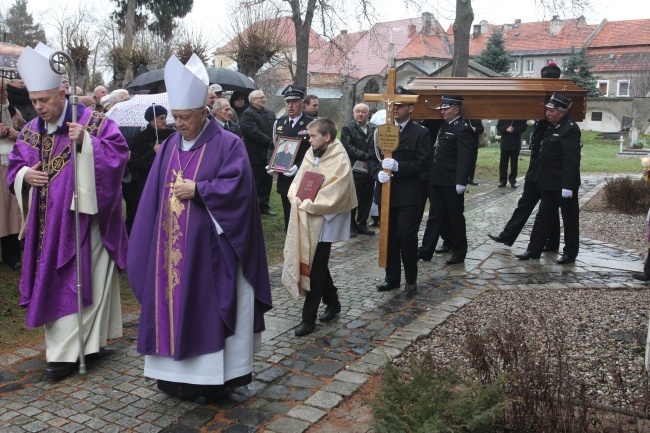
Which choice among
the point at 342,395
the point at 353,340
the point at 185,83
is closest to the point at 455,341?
the point at 353,340

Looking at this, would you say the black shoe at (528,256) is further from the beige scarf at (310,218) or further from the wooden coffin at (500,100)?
the beige scarf at (310,218)

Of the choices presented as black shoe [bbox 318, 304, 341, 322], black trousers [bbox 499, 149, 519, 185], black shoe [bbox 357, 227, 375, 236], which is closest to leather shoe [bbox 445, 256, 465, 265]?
black shoe [bbox 357, 227, 375, 236]

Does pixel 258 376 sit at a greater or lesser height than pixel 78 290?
lesser

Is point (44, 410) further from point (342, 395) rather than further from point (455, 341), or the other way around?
point (455, 341)

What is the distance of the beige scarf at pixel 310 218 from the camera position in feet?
18.4

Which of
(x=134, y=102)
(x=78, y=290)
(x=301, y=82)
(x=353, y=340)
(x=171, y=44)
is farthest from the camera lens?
(x=171, y=44)

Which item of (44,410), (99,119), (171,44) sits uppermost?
(171,44)

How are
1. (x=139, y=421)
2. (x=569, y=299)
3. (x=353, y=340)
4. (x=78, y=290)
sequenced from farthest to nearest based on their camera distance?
(x=569, y=299)
(x=353, y=340)
(x=78, y=290)
(x=139, y=421)

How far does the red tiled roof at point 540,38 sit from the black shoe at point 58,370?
202 feet

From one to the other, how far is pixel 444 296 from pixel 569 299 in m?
1.17

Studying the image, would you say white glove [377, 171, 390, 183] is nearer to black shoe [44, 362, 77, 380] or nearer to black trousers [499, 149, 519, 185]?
black shoe [44, 362, 77, 380]

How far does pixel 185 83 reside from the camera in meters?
4.25

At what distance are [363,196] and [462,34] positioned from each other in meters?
9.08

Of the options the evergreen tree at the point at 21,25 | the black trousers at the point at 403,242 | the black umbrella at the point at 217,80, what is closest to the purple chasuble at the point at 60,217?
the black trousers at the point at 403,242
